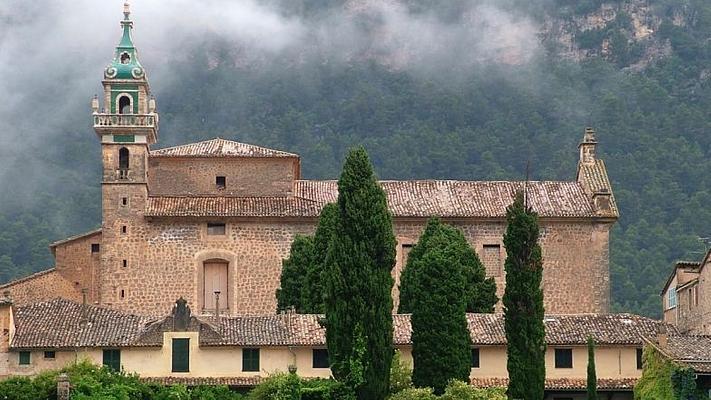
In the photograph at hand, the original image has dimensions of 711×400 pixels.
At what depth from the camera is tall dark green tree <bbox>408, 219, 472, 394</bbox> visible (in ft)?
167

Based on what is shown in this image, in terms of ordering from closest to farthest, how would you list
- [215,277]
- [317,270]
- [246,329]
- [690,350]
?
[690,350] < [246,329] < [317,270] < [215,277]

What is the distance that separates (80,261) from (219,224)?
5677 millimetres

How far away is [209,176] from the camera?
68.7m

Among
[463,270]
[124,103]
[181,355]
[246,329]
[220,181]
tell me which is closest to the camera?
[181,355]

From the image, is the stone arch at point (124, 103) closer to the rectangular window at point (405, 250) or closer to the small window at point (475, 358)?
the rectangular window at point (405, 250)

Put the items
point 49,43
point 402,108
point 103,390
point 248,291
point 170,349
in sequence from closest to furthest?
point 103,390 < point 170,349 < point 248,291 < point 402,108 < point 49,43

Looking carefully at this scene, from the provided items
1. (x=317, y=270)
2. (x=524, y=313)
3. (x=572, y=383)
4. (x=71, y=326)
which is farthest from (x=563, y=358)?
(x=71, y=326)

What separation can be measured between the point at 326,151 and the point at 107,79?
157ft

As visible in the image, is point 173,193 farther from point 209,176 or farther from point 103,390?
point 103,390

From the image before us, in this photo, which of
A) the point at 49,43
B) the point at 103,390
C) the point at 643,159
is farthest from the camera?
the point at 49,43

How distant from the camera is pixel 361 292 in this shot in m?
50.3

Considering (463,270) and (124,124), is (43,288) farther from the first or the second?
(463,270)

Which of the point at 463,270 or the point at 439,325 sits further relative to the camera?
the point at 463,270

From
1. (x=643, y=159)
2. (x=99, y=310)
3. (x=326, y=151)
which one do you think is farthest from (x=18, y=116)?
(x=99, y=310)
